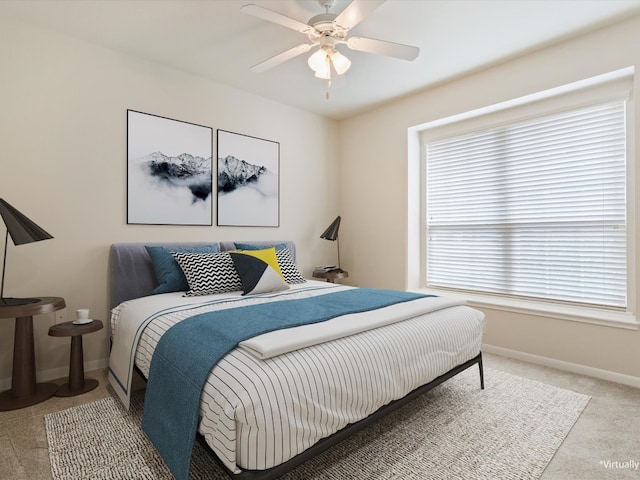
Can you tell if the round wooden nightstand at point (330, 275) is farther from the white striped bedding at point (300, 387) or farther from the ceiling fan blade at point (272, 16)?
the ceiling fan blade at point (272, 16)

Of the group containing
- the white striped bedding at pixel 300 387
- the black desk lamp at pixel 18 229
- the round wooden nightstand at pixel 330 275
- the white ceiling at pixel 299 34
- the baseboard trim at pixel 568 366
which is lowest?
the baseboard trim at pixel 568 366

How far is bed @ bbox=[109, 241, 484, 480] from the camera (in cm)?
121

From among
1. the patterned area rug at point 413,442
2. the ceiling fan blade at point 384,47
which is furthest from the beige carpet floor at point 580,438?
the ceiling fan blade at point 384,47

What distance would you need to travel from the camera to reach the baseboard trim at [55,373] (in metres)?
2.46

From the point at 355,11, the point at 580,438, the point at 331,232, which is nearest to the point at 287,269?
the point at 331,232

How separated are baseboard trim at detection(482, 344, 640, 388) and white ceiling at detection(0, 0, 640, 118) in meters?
2.64

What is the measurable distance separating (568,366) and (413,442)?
1847 mm

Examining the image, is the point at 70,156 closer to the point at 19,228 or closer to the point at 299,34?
the point at 19,228

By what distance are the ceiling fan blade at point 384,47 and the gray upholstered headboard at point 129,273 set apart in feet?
7.65

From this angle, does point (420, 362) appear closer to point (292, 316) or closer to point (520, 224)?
point (292, 316)

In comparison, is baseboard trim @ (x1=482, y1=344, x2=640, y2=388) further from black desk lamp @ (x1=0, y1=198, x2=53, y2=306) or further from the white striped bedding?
black desk lamp @ (x1=0, y1=198, x2=53, y2=306)

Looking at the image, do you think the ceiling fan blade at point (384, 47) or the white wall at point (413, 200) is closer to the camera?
the ceiling fan blade at point (384, 47)

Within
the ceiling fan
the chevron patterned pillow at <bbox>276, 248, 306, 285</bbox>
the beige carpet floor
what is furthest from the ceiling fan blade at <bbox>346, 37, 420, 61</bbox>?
the beige carpet floor

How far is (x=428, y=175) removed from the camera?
409 centimetres
